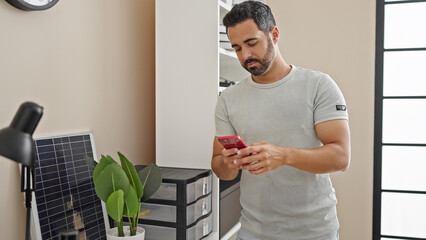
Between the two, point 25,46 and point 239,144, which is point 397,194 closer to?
point 239,144

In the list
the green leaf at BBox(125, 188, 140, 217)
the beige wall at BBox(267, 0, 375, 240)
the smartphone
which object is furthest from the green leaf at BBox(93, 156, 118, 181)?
the beige wall at BBox(267, 0, 375, 240)

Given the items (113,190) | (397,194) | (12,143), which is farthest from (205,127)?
(397,194)

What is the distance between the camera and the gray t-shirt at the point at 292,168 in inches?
56.1

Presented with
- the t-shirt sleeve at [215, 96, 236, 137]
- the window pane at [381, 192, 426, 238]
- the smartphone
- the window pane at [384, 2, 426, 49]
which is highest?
the window pane at [384, 2, 426, 49]

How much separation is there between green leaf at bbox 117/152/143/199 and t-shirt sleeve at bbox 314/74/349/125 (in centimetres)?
67

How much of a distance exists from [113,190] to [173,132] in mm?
731

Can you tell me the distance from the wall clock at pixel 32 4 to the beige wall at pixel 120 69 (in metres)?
0.03

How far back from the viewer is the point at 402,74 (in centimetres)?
299

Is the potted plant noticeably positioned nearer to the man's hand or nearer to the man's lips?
the man's hand

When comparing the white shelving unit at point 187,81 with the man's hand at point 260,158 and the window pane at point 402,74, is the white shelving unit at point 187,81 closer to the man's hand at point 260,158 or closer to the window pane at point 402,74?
the man's hand at point 260,158

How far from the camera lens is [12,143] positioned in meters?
0.78

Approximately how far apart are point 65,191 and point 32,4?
66 cm

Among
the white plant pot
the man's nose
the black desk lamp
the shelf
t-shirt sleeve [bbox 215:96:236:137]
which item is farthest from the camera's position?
the shelf

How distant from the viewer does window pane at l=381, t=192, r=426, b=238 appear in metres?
2.96
